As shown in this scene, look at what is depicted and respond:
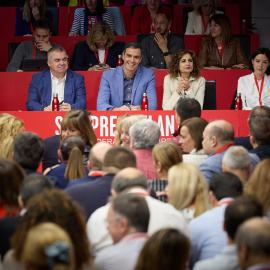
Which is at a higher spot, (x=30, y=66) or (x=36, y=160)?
(x=30, y=66)

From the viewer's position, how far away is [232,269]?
324 centimetres

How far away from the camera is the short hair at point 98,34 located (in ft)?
31.2

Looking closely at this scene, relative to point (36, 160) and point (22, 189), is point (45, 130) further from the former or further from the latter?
point (22, 189)

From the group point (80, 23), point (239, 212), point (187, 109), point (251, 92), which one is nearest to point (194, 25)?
point (80, 23)

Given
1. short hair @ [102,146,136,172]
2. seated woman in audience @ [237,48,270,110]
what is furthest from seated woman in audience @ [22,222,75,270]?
seated woman in audience @ [237,48,270,110]

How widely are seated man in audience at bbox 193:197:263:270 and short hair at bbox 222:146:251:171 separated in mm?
1188

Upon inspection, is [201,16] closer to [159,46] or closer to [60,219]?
[159,46]

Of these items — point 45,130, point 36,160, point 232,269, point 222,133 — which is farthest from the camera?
point 45,130

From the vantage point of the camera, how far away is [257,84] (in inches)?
340

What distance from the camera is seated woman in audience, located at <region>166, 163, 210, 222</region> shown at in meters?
4.16

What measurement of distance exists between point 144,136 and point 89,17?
6.03 metres

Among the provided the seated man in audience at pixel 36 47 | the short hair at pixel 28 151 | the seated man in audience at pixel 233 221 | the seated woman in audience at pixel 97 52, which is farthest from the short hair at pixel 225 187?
the seated man in audience at pixel 36 47

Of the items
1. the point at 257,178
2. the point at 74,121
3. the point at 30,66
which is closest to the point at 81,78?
the point at 30,66

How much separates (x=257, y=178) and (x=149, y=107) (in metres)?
4.11
